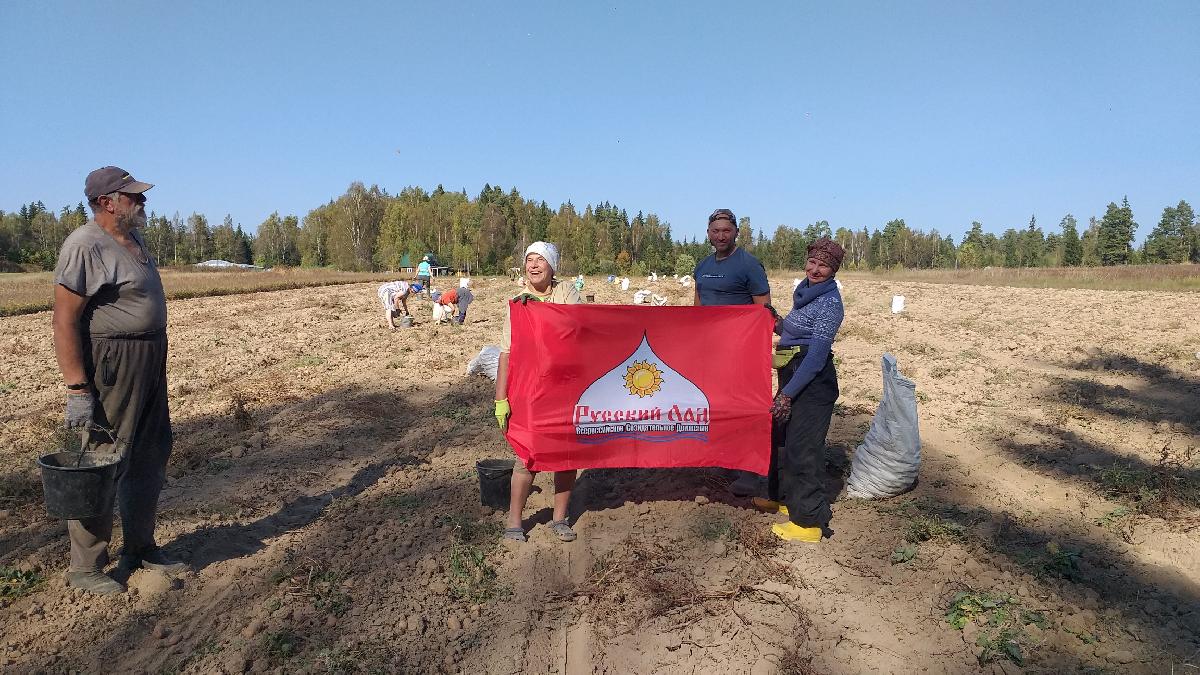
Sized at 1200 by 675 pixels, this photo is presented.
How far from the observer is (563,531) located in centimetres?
440

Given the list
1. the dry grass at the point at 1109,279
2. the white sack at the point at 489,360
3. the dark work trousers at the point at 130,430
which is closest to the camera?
the dark work trousers at the point at 130,430

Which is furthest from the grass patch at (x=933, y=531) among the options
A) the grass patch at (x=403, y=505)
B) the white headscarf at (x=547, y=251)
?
the grass patch at (x=403, y=505)

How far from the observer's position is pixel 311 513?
5027 millimetres

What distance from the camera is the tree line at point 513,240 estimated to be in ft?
259

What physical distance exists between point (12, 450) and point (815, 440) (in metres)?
7.23

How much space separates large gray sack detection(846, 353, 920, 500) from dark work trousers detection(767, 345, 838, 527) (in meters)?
0.69

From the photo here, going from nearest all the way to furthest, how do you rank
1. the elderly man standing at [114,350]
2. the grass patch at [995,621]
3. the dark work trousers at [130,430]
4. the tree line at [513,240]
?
the grass patch at [995,621] < the elderly man standing at [114,350] < the dark work trousers at [130,430] < the tree line at [513,240]

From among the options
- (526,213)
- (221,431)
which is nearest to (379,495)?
(221,431)

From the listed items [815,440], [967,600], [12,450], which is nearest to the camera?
[967,600]

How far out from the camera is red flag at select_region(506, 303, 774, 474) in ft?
13.7

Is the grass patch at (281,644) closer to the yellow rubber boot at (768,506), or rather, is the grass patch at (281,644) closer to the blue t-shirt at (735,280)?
the yellow rubber boot at (768,506)

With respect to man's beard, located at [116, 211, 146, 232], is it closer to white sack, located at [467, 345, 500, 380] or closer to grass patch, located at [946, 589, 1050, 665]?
grass patch, located at [946, 589, 1050, 665]

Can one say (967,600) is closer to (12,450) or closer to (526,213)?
(12,450)

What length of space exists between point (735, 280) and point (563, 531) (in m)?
2.06
